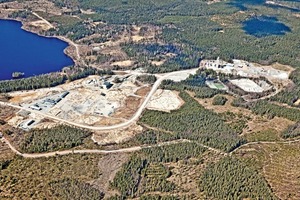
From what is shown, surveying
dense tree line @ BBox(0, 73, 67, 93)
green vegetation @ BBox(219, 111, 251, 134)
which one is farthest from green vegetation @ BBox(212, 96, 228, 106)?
dense tree line @ BBox(0, 73, 67, 93)

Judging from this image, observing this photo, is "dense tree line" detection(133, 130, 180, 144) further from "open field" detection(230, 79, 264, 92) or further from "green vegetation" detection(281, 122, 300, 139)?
"open field" detection(230, 79, 264, 92)

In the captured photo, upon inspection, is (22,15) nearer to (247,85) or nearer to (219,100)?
(247,85)

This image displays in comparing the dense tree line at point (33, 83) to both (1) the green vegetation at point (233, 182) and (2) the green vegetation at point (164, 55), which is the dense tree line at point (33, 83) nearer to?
(2) the green vegetation at point (164, 55)

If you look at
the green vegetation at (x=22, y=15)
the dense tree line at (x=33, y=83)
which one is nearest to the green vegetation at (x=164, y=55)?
the dense tree line at (x=33, y=83)

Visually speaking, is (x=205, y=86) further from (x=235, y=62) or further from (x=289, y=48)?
(x=289, y=48)

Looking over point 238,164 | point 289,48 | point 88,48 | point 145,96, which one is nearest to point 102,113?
point 145,96

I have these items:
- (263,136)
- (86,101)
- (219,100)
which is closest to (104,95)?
(86,101)
